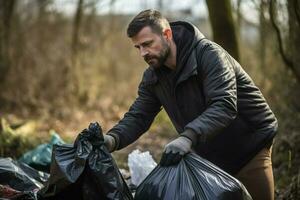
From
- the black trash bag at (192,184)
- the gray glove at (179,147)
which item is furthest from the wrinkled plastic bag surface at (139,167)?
the gray glove at (179,147)

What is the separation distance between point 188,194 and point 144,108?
985 mm

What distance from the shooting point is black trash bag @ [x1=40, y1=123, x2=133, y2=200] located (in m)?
3.69

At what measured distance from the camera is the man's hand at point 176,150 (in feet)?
11.4

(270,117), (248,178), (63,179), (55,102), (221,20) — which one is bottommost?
(248,178)

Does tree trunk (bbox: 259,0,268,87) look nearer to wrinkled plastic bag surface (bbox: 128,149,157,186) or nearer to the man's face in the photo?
wrinkled plastic bag surface (bbox: 128,149,157,186)

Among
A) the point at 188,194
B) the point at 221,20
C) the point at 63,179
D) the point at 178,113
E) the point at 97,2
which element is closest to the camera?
the point at 188,194

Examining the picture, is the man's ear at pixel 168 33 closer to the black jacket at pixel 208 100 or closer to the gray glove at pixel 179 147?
the black jacket at pixel 208 100

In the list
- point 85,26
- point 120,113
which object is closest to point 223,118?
point 120,113

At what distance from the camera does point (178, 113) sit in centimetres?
397

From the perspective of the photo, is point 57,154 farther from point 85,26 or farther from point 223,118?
point 85,26

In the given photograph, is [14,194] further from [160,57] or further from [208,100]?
[208,100]

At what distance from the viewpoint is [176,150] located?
3.48 metres

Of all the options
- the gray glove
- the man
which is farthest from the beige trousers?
the gray glove

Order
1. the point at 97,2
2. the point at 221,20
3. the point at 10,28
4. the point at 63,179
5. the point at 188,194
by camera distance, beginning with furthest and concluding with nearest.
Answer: the point at 97,2, the point at 10,28, the point at 221,20, the point at 63,179, the point at 188,194
